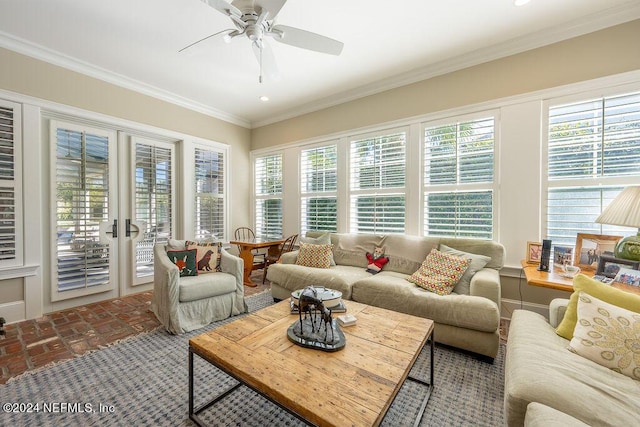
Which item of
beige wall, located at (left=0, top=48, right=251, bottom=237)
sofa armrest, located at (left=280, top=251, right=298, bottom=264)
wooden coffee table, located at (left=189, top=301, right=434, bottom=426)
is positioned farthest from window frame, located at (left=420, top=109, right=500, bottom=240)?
beige wall, located at (left=0, top=48, right=251, bottom=237)

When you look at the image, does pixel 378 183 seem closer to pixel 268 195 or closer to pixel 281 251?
pixel 281 251

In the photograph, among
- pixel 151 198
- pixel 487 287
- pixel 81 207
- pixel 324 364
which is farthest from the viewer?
pixel 151 198

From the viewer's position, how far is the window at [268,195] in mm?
4859

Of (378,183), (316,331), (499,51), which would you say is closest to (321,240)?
(378,183)

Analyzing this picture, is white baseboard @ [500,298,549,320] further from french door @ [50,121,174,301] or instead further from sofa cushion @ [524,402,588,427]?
french door @ [50,121,174,301]

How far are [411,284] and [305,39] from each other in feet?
7.72

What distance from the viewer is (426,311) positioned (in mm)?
2211

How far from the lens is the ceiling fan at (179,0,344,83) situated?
68.1 inches

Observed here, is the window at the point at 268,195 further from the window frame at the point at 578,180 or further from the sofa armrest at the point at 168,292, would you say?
the window frame at the point at 578,180

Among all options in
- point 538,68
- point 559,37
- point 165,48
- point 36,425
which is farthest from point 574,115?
point 36,425

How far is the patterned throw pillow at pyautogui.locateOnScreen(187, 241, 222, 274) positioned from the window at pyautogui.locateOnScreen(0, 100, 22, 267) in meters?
1.65

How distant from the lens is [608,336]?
1313mm

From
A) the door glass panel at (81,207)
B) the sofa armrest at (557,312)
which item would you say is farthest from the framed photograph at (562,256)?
the door glass panel at (81,207)

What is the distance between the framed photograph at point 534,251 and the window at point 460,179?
0.39 metres
